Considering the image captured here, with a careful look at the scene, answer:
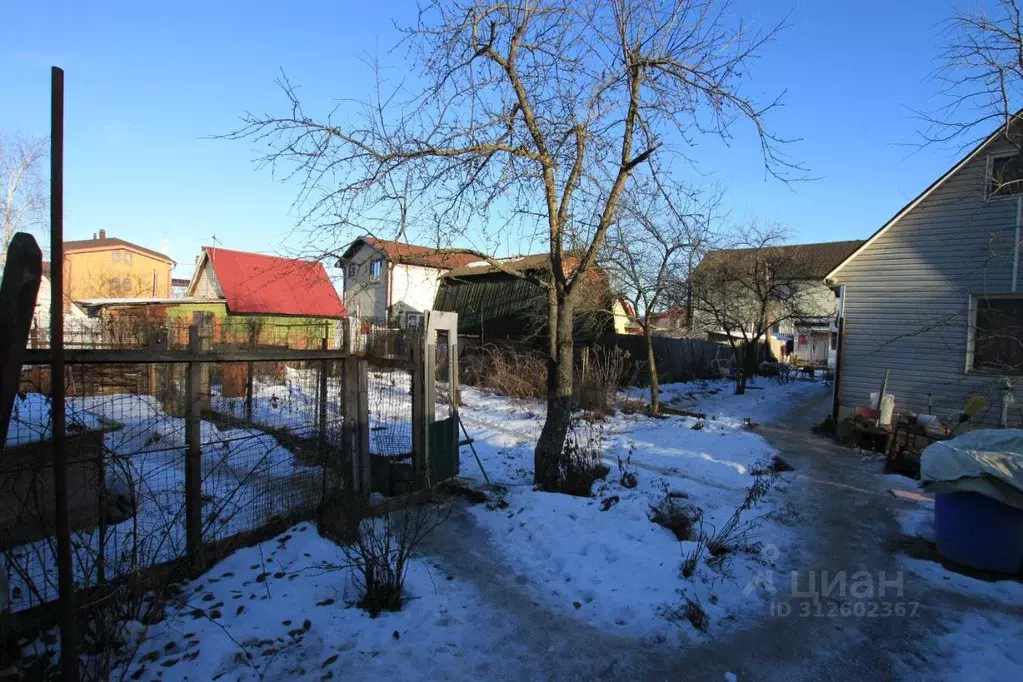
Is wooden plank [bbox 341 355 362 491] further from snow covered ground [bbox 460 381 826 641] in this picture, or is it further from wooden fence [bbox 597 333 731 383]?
wooden fence [bbox 597 333 731 383]

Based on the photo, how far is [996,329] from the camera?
39.4 feet

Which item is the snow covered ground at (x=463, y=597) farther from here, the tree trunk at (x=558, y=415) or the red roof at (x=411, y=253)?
the red roof at (x=411, y=253)

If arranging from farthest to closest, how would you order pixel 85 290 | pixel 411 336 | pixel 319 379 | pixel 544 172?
1. pixel 85 290
2. pixel 544 172
3. pixel 411 336
4. pixel 319 379

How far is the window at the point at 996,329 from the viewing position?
11.9m

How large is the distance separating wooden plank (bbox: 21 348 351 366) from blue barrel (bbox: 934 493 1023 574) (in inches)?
244

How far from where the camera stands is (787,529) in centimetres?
661

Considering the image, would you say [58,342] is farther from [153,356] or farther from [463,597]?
[463,597]

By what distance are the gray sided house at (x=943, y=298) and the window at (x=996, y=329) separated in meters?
0.02

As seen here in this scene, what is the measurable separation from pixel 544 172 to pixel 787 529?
5009mm

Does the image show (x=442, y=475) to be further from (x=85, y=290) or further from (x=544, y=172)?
(x=85, y=290)

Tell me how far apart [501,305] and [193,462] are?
20012mm

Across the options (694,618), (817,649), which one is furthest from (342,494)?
(817,649)

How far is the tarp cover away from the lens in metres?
5.31

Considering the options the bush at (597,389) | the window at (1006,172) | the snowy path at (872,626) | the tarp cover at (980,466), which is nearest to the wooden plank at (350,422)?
the snowy path at (872,626)
